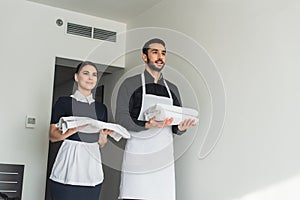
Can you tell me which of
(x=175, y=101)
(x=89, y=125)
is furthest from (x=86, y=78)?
(x=175, y=101)

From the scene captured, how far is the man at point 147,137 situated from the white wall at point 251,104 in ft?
0.78

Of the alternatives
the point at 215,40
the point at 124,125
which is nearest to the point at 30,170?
the point at 124,125

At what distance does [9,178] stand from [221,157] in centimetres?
140

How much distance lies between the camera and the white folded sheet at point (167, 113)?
70.5 inches

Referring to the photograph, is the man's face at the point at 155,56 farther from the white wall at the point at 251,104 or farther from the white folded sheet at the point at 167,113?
the white wall at the point at 251,104

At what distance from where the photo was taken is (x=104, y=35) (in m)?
3.01

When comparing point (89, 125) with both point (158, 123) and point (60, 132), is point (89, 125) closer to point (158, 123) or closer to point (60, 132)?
point (60, 132)

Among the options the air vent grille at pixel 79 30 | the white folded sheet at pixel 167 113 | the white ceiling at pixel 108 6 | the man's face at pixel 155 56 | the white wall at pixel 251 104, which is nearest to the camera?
the white wall at pixel 251 104

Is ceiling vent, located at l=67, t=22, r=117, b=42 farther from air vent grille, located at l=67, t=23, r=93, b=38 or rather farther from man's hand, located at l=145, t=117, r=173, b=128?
man's hand, located at l=145, t=117, r=173, b=128

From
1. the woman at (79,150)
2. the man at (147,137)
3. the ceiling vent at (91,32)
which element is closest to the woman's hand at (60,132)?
the woman at (79,150)

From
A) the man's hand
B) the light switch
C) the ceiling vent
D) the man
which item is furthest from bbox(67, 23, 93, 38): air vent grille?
the man's hand

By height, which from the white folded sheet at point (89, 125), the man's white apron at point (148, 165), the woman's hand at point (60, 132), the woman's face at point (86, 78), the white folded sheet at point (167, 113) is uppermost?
the woman's face at point (86, 78)

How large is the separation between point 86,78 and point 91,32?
3.48ft

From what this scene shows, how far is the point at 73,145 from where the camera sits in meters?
1.92
